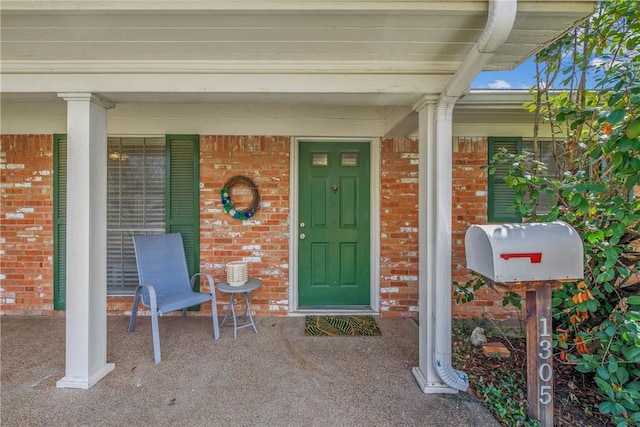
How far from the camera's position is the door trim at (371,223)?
11.6ft

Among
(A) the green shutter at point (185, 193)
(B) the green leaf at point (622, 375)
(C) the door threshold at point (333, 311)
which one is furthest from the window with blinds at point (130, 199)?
(B) the green leaf at point (622, 375)

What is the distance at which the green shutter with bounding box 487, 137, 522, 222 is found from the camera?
3.55 meters

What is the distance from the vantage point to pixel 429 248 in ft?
7.47

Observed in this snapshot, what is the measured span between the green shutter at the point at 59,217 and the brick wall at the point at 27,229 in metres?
0.05

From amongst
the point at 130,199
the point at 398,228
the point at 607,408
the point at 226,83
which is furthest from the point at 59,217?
the point at 607,408

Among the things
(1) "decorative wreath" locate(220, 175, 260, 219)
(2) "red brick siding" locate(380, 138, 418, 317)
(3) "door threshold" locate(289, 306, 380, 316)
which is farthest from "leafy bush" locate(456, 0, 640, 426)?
(1) "decorative wreath" locate(220, 175, 260, 219)

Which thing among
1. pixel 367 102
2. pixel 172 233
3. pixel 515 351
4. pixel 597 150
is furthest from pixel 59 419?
pixel 597 150

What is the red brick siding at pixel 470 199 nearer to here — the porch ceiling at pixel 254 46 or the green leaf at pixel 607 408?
the porch ceiling at pixel 254 46

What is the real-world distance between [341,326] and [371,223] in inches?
46.6

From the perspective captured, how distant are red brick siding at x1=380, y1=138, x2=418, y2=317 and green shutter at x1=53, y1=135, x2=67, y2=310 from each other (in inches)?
140

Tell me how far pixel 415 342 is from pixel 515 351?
831 mm

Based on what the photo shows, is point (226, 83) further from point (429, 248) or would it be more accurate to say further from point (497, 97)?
point (497, 97)

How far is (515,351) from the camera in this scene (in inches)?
107

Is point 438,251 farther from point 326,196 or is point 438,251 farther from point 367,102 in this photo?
point 326,196
